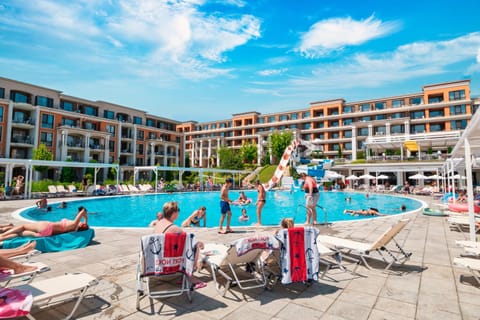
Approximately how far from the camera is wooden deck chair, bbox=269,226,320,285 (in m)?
3.72

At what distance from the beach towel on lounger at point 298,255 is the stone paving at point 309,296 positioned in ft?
0.81

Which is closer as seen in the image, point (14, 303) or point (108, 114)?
point (14, 303)

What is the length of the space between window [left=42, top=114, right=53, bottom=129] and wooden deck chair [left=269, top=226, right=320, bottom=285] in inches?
1699

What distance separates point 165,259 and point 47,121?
4288 centimetres

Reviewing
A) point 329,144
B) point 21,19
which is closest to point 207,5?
point 21,19

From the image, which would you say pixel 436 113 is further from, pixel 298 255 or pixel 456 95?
pixel 298 255

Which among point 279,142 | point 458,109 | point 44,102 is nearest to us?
point 44,102

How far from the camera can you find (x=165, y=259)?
339cm

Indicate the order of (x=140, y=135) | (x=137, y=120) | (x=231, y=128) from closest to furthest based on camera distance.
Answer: (x=140, y=135) → (x=137, y=120) → (x=231, y=128)

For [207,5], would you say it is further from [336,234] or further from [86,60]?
[336,234]

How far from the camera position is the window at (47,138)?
37.1 m

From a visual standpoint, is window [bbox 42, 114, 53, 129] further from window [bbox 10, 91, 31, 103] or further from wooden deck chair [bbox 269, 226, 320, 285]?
wooden deck chair [bbox 269, 226, 320, 285]

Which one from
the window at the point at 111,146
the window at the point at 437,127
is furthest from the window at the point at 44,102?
the window at the point at 437,127

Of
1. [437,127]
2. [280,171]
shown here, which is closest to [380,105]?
[437,127]
